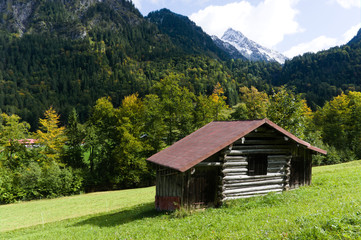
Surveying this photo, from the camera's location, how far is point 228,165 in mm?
15102

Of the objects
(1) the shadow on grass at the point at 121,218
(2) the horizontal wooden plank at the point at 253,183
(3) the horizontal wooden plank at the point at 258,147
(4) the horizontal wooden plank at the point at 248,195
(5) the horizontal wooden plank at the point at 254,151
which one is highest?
(3) the horizontal wooden plank at the point at 258,147

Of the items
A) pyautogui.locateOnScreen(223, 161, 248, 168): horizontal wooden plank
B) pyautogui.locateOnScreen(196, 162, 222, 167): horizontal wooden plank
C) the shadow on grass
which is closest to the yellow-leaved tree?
the shadow on grass

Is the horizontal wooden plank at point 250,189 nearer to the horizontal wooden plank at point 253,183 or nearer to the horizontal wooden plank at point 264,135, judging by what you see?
the horizontal wooden plank at point 253,183

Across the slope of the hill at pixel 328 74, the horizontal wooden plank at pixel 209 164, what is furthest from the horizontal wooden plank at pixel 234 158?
the slope of the hill at pixel 328 74

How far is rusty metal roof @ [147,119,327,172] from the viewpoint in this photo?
13.5 meters

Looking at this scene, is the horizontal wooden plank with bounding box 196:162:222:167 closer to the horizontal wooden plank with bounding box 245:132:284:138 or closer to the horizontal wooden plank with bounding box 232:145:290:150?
the horizontal wooden plank with bounding box 232:145:290:150

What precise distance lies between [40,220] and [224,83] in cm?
14359

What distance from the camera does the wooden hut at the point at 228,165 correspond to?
47.2 ft

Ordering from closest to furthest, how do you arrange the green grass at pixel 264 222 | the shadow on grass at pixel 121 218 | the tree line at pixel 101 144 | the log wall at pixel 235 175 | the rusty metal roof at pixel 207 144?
the green grass at pixel 264 222 → the rusty metal roof at pixel 207 144 → the log wall at pixel 235 175 → the shadow on grass at pixel 121 218 → the tree line at pixel 101 144

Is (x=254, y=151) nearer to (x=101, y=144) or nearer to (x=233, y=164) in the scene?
(x=233, y=164)

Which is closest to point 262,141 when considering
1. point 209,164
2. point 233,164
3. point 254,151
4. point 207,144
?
point 254,151

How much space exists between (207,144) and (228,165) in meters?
1.80

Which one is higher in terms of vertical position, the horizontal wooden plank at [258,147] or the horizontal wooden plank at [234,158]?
the horizontal wooden plank at [258,147]

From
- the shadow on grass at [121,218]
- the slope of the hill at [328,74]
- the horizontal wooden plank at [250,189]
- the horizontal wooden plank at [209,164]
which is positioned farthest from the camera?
the slope of the hill at [328,74]
